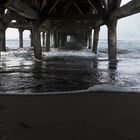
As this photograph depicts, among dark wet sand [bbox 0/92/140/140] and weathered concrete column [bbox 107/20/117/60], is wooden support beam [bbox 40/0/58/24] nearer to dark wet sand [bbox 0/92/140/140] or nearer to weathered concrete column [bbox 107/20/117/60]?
weathered concrete column [bbox 107/20/117/60]

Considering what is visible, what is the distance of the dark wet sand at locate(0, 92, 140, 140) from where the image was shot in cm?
279

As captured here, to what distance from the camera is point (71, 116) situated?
3.32 metres

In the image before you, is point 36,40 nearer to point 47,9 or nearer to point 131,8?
point 47,9

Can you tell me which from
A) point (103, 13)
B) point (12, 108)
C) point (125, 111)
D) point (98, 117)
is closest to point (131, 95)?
point (125, 111)

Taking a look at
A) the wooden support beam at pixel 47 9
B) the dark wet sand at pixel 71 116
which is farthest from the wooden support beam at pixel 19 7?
the dark wet sand at pixel 71 116

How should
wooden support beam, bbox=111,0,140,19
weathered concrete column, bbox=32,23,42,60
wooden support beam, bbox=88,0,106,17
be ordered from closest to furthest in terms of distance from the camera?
wooden support beam, bbox=111,0,140,19 → wooden support beam, bbox=88,0,106,17 → weathered concrete column, bbox=32,23,42,60

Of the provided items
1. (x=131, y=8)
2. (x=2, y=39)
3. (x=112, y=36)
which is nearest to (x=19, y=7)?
(x=131, y=8)

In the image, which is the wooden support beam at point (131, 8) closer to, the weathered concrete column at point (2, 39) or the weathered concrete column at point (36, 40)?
the weathered concrete column at point (36, 40)

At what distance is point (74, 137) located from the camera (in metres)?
2.71

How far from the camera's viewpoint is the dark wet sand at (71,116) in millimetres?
2785

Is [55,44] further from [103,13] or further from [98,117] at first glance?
[98,117]

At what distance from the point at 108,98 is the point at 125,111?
63 cm

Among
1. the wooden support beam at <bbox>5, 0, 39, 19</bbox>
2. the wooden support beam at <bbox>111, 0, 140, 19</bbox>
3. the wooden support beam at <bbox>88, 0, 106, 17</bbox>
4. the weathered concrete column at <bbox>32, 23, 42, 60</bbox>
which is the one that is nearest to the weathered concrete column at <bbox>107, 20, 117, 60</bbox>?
the wooden support beam at <bbox>88, 0, 106, 17</bbox>

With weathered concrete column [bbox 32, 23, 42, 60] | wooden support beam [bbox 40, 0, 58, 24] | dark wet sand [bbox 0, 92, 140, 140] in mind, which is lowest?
dark wet sand [bbox 0, 92, 140, 140]
